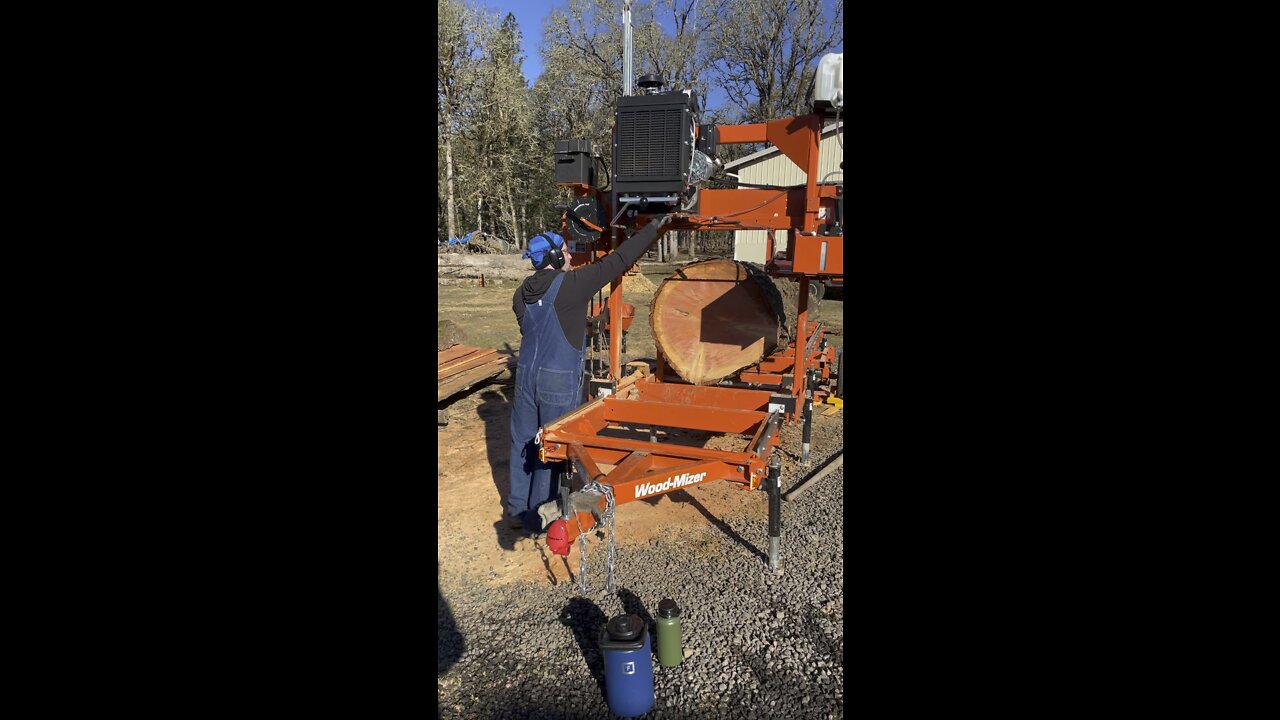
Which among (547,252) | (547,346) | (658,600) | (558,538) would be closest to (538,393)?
(547,346)

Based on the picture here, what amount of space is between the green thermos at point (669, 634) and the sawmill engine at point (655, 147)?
2763mm

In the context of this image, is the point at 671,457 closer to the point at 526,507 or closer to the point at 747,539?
the point at 747,539

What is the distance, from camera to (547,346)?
4461 millimetres

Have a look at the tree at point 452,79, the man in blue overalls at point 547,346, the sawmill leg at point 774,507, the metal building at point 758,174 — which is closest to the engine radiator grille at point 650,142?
the man in blue overalls at point 547,346

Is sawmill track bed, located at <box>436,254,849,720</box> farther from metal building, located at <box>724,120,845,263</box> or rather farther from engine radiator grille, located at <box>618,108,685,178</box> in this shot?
metal building, located at <box>724,120,845,263</box>

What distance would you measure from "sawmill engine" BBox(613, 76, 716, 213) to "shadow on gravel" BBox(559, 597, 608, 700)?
2689 millimetres

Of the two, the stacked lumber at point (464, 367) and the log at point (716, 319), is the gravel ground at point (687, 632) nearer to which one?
the log at point (716, 319)

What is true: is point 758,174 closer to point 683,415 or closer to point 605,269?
point 683,415

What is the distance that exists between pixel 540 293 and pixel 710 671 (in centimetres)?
247

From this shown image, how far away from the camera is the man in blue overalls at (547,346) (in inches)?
173

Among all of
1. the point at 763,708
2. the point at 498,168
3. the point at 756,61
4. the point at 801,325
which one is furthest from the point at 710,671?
the point at 756,61

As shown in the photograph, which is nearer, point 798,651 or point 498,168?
point 798,651

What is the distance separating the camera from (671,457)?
4027mm

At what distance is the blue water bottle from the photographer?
2.81 m
